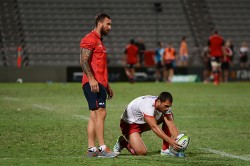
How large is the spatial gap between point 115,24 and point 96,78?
31600mm

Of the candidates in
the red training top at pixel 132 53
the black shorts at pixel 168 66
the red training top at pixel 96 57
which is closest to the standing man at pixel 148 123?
the red training top at pixel 96 57

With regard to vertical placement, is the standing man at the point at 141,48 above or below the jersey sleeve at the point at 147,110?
below

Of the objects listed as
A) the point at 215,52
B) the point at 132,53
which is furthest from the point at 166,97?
the point at 132,53

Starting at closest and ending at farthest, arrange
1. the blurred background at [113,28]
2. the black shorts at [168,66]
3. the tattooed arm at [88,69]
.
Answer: the tattooed arm at [88,69]
the black shorts at [168,66]
the blurred background at [113,28]

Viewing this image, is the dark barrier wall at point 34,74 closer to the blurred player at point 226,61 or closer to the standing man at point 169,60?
the standing man at point 169,60

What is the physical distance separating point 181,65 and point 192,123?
23.7 meters

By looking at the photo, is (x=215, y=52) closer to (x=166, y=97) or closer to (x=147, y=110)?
(x=147, y=110)

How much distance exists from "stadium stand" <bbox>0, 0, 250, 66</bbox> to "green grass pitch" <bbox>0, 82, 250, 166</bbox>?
47.3ft

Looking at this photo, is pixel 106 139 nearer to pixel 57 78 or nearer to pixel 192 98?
pixel 192 98

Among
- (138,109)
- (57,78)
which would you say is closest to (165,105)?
(138,109)

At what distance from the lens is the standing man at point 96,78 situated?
10.0 meters

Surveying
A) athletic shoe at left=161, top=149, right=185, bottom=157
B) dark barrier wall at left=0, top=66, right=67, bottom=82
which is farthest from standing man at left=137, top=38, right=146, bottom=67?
athletic shoe at left=161, top=149, right=185, bottom=157

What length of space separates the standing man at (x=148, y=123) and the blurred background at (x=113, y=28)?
2485 centimetres

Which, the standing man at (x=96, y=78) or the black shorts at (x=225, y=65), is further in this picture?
the black shorts at (x=225, y=65)
